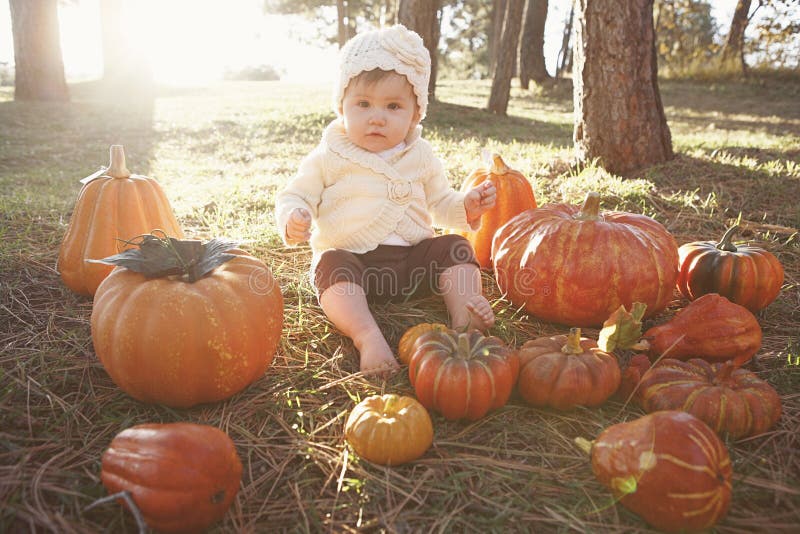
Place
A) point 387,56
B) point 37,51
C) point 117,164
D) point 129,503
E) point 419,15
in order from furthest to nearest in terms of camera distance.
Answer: point 37,51
point 419,15
point 117,164
point 387,56
point 129,503

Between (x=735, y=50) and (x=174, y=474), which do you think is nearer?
(x=174, y=474)

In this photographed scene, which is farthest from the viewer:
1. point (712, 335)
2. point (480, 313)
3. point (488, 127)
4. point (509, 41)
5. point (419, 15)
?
point (509, 41)

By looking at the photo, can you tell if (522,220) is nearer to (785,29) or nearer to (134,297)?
(134,297)

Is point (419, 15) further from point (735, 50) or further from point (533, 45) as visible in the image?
point (735, 50)

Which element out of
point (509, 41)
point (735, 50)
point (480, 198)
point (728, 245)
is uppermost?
point (735, 50)

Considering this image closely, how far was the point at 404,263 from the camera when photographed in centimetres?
299

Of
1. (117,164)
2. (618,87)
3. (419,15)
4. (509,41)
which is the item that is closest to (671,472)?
(117,164)

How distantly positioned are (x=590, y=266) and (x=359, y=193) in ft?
4.12

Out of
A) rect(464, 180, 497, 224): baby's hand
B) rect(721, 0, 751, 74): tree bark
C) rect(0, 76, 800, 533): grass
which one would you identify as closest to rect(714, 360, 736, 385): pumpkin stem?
rect(0, 76, 800, 533): grass

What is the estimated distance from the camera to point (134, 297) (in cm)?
196

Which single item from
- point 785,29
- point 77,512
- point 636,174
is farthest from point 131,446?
point 785,29

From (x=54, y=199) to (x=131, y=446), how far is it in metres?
4.31

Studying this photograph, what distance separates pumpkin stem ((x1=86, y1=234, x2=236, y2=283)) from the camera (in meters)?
2.03

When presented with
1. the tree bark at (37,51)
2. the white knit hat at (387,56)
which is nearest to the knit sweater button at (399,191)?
the white knit hat at (387,56)
